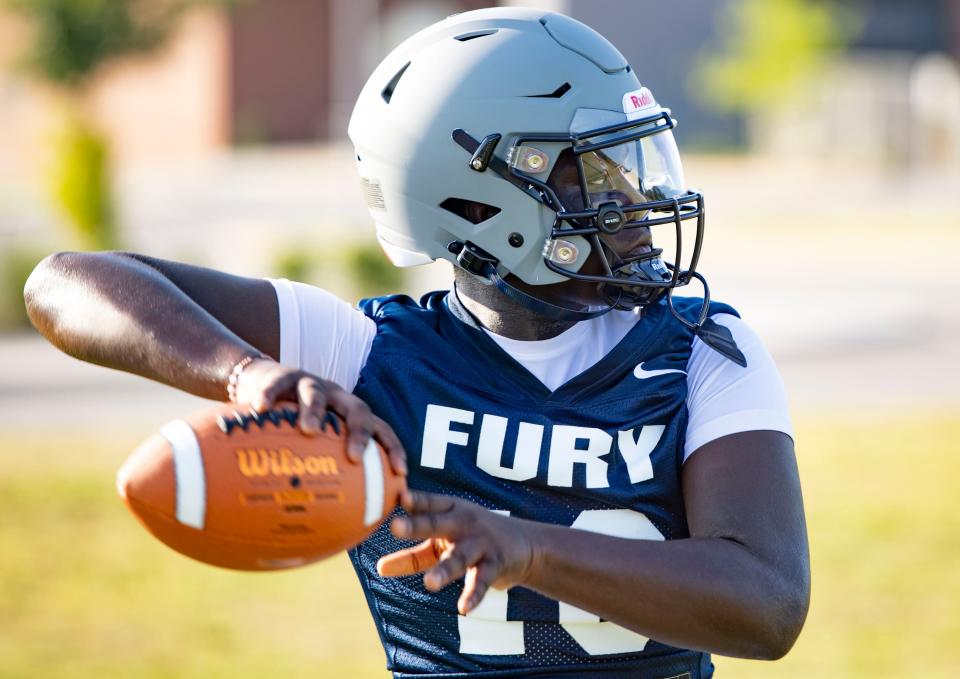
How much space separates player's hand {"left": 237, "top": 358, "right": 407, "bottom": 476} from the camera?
2.16 metres

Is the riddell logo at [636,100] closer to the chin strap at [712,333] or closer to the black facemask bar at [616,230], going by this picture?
the black facemask bar at [616,230]

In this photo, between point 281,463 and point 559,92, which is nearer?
point 281,463

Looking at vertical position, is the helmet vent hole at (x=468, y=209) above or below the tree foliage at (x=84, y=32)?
above

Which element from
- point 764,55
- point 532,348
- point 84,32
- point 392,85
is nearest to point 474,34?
point 392,85

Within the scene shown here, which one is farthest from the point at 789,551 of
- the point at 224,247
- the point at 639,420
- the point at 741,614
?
the point at 224,247

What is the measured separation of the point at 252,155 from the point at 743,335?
105ft

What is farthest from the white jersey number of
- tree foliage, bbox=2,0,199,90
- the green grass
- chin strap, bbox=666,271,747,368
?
tree foliage, bbox=2,0,199,90

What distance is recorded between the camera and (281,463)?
2.16m

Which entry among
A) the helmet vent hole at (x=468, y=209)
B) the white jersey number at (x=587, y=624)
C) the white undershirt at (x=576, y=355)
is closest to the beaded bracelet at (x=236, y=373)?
the white undershirt at (x=576, y=355)

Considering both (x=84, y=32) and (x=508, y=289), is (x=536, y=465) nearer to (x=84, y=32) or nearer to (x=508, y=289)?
(x=508, y=289)

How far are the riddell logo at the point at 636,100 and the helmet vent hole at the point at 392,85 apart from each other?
0.45m

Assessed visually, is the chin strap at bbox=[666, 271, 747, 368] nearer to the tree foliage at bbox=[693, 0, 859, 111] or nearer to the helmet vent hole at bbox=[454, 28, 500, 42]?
the helmet vent hole at bbox=[454, 28, 500, 42]

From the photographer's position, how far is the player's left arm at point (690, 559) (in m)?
2.06

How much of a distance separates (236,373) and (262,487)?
231 millimetres
